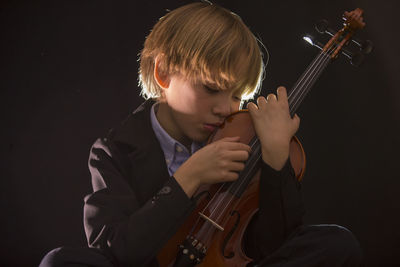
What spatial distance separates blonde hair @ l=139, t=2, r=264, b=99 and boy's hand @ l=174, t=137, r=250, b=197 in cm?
18

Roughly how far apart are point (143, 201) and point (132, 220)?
19 centimetres

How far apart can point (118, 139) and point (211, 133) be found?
0.23m

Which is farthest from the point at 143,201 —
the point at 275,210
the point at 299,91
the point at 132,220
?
the point at 299,91

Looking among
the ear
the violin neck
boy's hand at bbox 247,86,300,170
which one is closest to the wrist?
boy's hand at bbox 247,86,300,170

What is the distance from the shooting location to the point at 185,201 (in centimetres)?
80

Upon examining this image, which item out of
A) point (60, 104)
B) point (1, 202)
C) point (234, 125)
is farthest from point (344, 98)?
point (1, 202)

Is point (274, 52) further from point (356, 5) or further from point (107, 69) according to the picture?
point (107, 69)

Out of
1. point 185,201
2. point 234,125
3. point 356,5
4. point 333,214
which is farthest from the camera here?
point 333,214

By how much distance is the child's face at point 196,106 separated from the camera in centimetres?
98

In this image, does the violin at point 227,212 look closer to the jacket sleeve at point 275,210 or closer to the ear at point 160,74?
the jacket sleeve at point 275,210

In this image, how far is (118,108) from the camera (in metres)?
1.37

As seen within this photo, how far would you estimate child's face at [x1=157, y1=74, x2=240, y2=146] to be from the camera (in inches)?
38.5

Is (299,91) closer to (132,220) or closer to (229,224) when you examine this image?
(229,224)

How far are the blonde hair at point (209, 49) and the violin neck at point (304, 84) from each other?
0.13 metres
